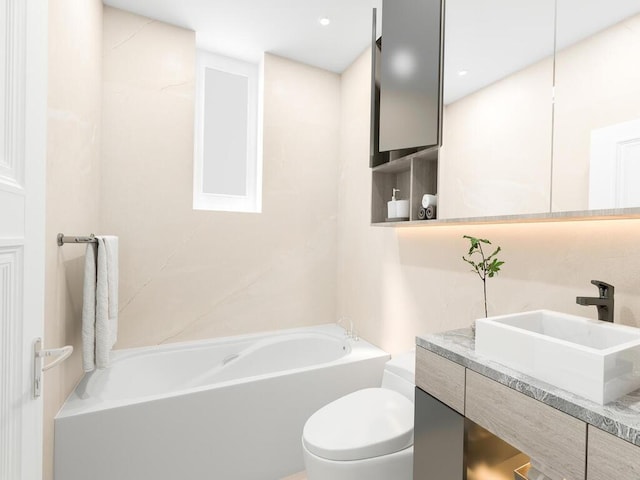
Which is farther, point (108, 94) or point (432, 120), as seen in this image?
point (108, 94)

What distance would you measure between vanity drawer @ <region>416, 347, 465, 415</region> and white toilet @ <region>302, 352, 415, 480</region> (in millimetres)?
370

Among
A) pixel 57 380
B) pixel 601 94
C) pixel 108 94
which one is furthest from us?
→ pixel 108 94

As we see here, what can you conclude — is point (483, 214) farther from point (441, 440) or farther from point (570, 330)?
point (441, 440)

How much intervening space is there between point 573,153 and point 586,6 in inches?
18.4

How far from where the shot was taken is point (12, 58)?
65 centimetres

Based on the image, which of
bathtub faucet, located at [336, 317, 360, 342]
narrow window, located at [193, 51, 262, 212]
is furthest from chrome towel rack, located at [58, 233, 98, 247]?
bathtub faucet, located at [336, 317, 360, 342]

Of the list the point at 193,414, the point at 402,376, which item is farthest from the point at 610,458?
the point at 193,414

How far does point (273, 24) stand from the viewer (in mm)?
2250

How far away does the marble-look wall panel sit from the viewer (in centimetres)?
220

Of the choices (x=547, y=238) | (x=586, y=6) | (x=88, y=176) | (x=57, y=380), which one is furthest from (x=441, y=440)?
(x=88, y=176)

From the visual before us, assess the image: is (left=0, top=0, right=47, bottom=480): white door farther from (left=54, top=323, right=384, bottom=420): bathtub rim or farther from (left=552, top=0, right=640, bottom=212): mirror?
(left=552, top=0, right=640, bottom=212): mirror

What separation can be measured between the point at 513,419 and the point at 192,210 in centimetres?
229

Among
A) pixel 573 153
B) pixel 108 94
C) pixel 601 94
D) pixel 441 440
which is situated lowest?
pixel 441 440

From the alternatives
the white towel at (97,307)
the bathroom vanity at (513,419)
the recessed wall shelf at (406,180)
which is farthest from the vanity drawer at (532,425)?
the white towel at (97,307)
